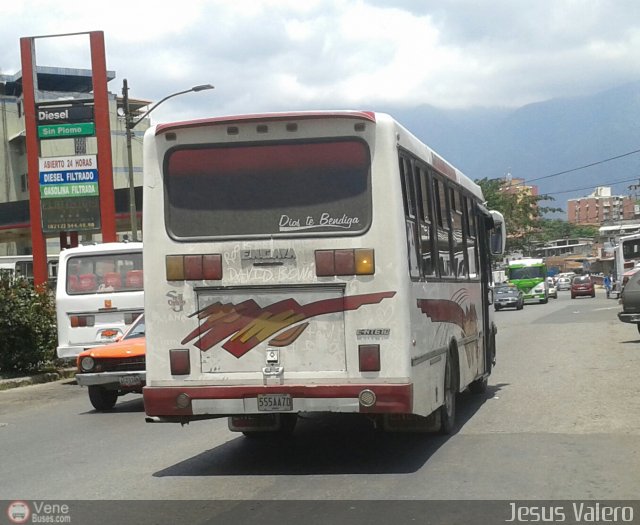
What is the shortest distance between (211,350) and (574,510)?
3.52 m

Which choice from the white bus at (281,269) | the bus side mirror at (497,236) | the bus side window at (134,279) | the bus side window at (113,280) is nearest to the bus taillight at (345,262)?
the white bus at (281,269)

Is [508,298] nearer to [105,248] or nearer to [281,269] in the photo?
[105,248]

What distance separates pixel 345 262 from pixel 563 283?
99.8 metres

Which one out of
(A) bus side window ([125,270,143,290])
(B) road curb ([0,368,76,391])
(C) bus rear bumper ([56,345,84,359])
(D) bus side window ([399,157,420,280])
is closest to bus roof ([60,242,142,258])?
(A) bus side window ([125,270,143,290])

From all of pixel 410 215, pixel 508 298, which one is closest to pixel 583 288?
pixel 508 298

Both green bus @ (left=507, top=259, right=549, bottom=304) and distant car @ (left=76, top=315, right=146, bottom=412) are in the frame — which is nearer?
distant car @ (left=76, top=315, right=146, bottom=412)

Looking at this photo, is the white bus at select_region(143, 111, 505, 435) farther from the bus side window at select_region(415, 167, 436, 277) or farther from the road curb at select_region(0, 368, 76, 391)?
the road curb at select_region(0, 368, 76, 391)

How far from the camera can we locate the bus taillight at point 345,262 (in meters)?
8.66

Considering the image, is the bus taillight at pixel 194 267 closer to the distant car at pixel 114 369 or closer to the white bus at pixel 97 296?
the distant car at pixel 114 369

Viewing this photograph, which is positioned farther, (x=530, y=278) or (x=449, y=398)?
(x=530, y=278)

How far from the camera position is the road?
794cm

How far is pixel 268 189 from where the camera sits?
8.93 meters

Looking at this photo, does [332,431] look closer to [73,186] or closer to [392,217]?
[392,217]

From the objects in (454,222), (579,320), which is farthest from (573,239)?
(454,222)
